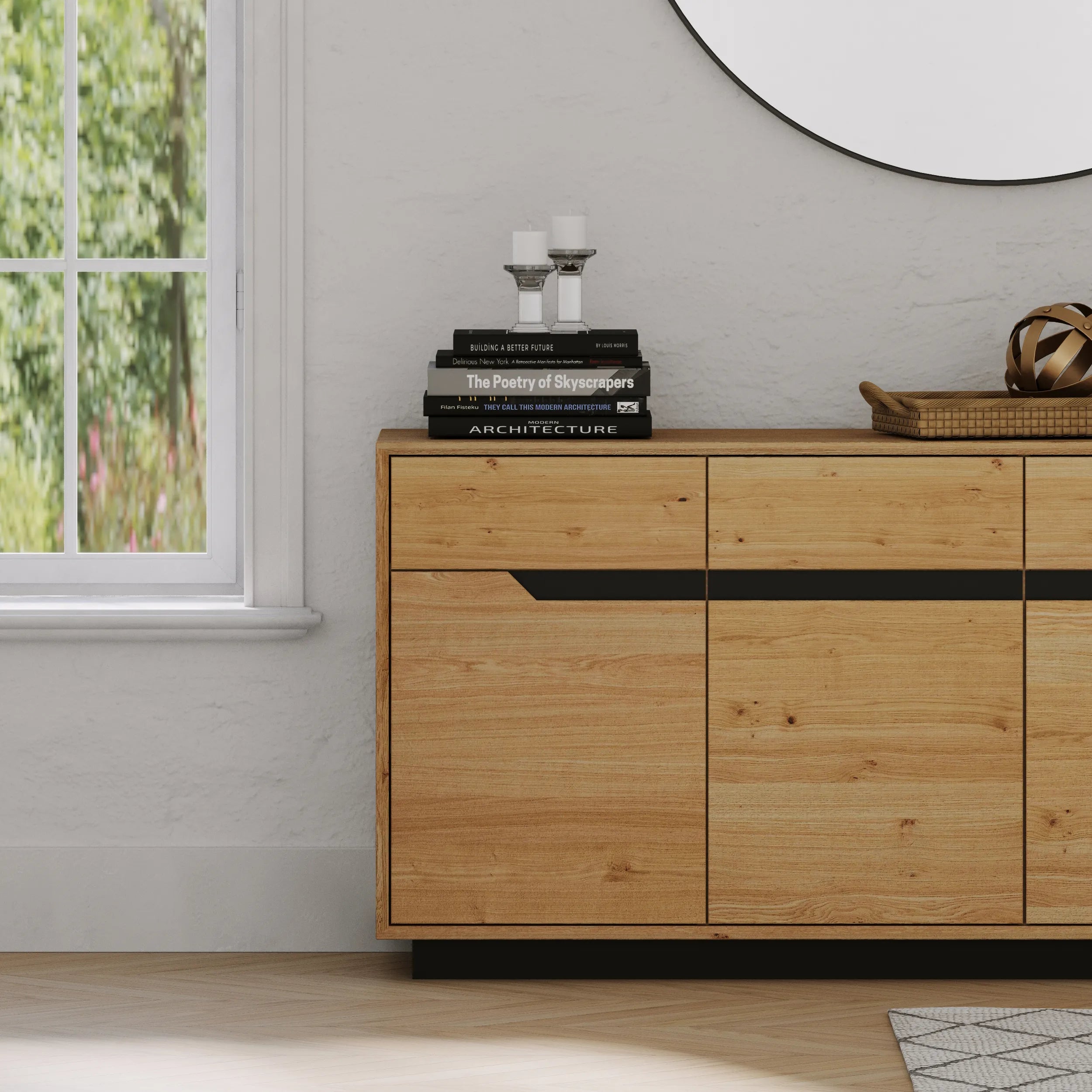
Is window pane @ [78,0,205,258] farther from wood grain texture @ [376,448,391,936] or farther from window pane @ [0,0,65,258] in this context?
wood grain texture @ [376,448,391,936]

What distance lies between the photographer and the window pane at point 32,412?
2.64 m

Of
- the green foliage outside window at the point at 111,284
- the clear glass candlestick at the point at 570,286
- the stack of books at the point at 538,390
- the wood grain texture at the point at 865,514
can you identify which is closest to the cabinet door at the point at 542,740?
the wood grain texture at the point at 865,514

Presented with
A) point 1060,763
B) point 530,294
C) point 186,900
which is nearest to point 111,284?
point 530,294

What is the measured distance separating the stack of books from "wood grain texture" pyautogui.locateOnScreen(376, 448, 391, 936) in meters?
0.15

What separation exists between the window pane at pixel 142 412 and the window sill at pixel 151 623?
0.18 m

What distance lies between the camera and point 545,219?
254 cm

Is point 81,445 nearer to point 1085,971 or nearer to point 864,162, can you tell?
point 864,162

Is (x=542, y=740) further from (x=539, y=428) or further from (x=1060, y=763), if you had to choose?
(x=1060, y=763)

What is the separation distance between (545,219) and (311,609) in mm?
847

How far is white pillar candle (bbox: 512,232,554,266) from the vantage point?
91.8 inches

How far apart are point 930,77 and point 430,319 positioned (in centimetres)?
103

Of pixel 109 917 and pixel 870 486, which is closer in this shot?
pixel 870 486

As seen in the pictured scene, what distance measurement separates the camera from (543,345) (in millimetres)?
2268

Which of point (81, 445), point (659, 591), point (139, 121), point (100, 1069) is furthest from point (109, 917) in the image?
point (139, 121)
